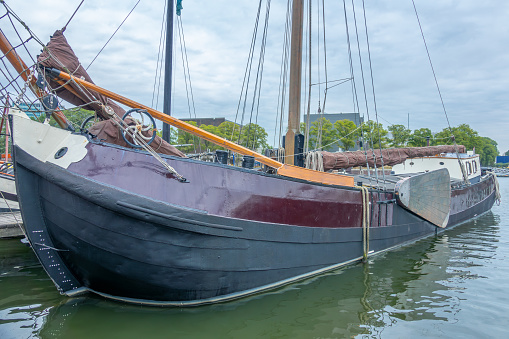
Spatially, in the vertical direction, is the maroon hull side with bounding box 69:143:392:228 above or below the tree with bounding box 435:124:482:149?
below

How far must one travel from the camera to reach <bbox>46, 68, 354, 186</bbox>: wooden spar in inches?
205

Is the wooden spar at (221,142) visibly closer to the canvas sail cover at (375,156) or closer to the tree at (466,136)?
the canvas sail cover at (375,156)

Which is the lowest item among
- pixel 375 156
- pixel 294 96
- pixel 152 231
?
pixel 152 231

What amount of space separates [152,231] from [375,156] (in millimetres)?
7407

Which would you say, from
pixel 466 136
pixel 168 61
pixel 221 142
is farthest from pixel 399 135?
pixel 221 142

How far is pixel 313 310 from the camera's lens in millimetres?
4734

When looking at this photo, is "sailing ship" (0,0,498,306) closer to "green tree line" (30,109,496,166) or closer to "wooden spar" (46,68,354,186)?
"wooden spar" (46,68,354,186)

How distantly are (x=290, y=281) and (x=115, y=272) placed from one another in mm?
2578

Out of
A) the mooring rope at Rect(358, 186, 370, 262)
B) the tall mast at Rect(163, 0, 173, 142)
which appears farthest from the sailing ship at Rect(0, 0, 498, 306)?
the tall mast at Rect(163, 0, 173, 142)

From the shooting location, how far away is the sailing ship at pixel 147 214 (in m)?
4.02

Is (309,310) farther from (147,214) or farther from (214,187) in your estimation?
(147,214)

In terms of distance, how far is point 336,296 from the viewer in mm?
5262

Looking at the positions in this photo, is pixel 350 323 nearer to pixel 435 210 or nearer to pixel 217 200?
pixel 217 200

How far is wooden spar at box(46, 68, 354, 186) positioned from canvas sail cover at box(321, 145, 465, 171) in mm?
1705
